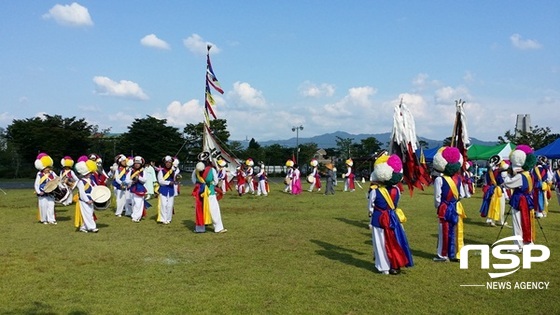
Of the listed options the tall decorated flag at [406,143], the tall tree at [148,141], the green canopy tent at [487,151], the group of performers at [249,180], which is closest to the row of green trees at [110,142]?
the tall tree at [148,141]

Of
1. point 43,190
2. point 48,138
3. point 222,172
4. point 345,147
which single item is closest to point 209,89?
point 222,172

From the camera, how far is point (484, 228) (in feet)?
44.0

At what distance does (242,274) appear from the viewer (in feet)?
26.6

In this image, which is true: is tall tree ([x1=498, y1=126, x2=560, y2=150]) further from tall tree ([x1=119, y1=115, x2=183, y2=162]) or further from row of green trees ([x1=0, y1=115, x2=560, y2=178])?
tall tree ([x1=119, y1=115, x2=183, y2=162])

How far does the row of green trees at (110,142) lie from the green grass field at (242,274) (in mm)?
36555

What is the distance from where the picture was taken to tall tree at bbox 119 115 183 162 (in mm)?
55312

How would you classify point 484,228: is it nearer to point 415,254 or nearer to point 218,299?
point 415,254

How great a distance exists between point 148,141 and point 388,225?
167 ft

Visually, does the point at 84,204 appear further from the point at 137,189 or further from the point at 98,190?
the point at 137,189

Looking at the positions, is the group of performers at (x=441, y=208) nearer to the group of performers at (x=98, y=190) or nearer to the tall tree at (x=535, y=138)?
the group of performers at (x=98, y=190)

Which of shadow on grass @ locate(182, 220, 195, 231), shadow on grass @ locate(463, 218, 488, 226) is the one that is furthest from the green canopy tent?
shadow on grass @ locate(182, 220, 195, 231)

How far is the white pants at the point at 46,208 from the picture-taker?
1411 centimetres

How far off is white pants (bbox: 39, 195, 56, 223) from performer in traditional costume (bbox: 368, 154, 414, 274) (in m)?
10.2

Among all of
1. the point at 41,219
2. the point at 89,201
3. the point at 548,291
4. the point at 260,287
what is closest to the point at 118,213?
the point at 41,219
